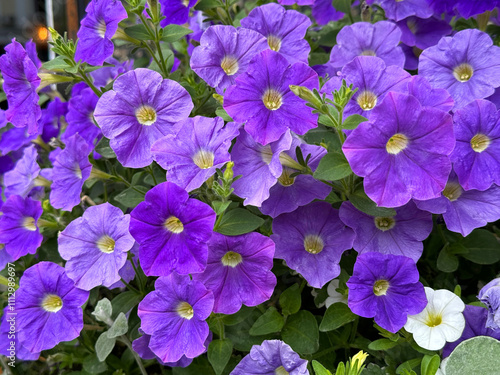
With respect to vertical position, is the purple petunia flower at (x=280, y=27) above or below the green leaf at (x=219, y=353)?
above

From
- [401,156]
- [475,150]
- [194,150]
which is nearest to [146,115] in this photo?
[194,150]

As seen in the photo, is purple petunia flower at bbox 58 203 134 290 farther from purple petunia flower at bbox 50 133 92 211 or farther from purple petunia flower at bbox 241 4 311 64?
purple petunia flower at bbox 241 4 311 64

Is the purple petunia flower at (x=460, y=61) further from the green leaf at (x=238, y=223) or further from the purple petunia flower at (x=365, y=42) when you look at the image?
the green leaf at (x=238, y=223)

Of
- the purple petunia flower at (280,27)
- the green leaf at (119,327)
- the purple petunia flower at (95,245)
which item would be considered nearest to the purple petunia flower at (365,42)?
the purple petunia flower at (280,27)

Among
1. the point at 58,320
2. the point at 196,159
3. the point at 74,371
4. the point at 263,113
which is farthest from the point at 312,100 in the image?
the point at 74,371

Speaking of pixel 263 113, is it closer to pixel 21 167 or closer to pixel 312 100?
pixel 312 100

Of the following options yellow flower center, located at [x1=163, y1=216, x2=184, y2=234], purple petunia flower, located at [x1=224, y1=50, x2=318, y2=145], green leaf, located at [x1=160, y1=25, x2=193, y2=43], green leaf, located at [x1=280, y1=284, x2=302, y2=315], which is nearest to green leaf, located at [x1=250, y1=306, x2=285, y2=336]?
green leaf, located at [x1=280, y1=284, x2=302, y2=315]
